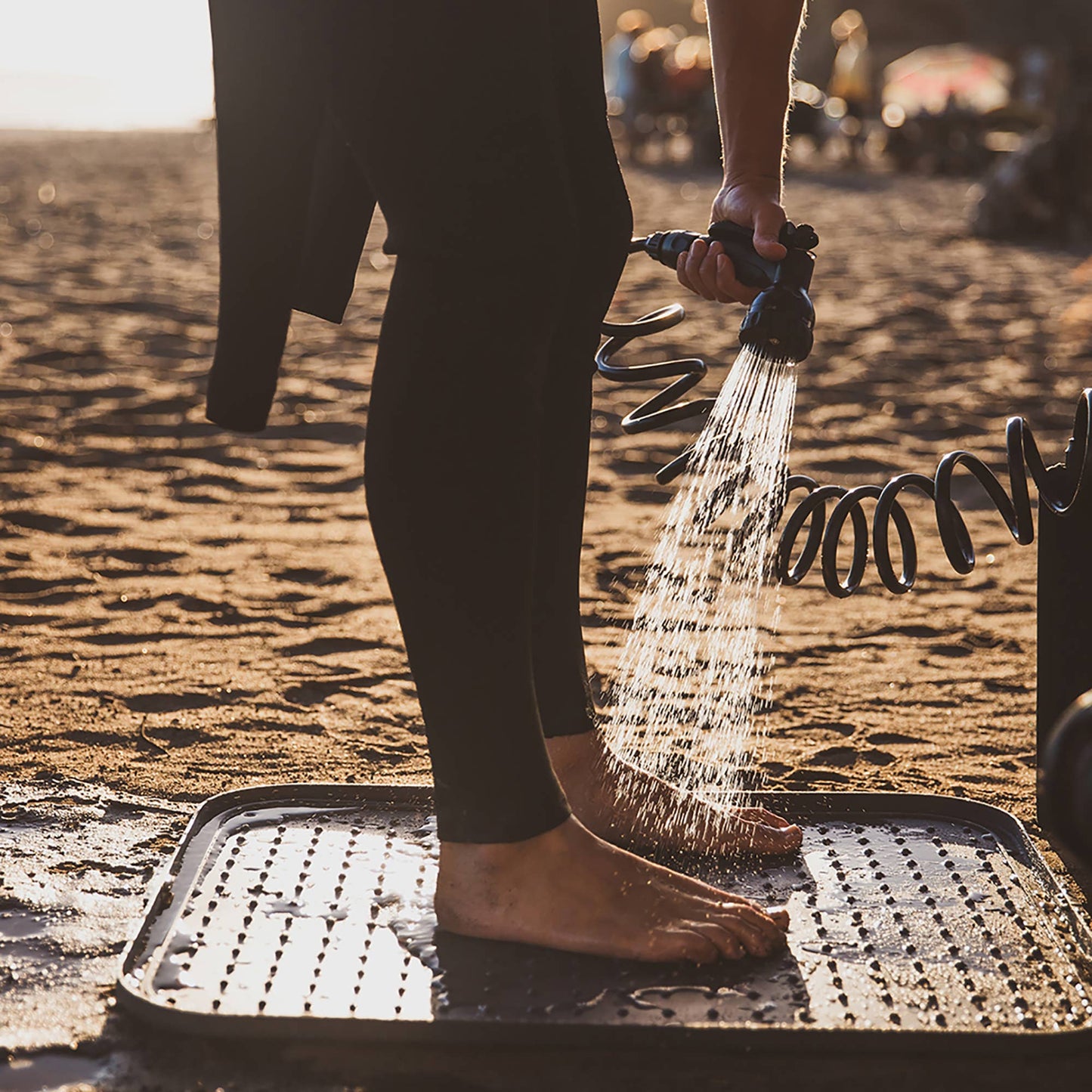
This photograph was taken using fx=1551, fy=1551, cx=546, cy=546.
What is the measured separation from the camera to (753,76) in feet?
6.32

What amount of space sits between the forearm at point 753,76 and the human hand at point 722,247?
Answer: 0.02 m

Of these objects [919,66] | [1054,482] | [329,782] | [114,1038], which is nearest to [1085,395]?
[1054,482]

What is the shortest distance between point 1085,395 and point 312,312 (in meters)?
0.97

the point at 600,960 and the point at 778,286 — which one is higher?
the point at 778,286

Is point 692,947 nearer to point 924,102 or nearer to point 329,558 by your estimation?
point 329,558

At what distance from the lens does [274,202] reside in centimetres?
161

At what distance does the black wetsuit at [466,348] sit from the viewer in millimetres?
1551

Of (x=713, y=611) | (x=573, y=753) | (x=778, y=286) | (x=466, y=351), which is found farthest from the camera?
(x=713, y=611)

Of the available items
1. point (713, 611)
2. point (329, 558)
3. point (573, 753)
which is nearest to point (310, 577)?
point (329, 558)

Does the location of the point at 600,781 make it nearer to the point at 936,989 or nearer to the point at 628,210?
the point at 936,989

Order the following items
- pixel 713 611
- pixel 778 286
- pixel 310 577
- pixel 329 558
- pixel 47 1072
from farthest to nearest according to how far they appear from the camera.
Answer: pixel 329 558 → pixel 310 577 → pixel 713 611 → pixel 778 286 → pixel 47 1072

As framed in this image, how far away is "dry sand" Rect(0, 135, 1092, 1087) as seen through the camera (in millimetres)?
2547

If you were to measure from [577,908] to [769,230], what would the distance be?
84 cm

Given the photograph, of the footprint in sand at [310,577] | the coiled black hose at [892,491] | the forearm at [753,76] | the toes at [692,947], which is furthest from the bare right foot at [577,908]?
the footprint in sand at [310,577]
